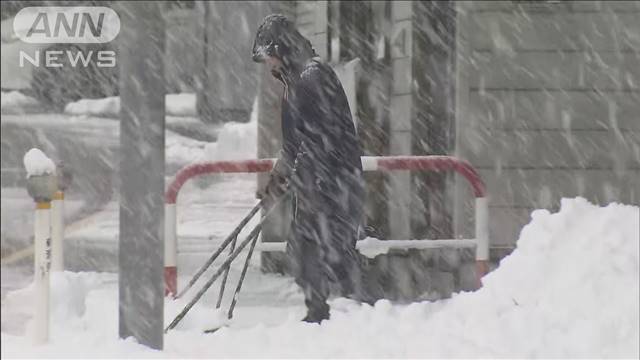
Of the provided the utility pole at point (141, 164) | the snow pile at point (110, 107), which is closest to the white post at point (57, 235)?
the utility pole at point (141, 164)

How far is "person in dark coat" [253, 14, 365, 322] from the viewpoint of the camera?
23.6 feet

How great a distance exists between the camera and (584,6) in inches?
342

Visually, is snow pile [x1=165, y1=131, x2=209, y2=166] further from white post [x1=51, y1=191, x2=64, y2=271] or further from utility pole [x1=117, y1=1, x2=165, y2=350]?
utility pole [x1=117, y1=1, x2=165, y2=350]

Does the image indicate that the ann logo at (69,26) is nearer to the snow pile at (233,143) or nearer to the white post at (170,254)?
the white post at (170,254)

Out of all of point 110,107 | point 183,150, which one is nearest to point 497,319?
point 183,150

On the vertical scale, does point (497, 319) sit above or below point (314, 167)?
below

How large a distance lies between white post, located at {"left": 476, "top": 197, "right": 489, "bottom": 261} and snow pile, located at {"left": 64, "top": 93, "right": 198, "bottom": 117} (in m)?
23.5

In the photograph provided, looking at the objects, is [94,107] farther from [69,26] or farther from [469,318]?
[69,26]

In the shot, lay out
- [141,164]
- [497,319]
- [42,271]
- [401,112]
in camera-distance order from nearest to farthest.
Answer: [141,164] → [42,271] → [497,319] → [401,112]

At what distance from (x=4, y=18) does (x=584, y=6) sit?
2667 centimetres

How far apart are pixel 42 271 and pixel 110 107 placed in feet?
86.7

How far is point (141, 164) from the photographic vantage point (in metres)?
5.54

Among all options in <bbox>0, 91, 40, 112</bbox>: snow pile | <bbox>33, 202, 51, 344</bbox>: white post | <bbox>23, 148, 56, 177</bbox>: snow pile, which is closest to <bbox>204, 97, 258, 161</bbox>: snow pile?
<bbox>0, 91, 40, 112</bbox>: snow pile

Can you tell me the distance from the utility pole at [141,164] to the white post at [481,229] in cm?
305
